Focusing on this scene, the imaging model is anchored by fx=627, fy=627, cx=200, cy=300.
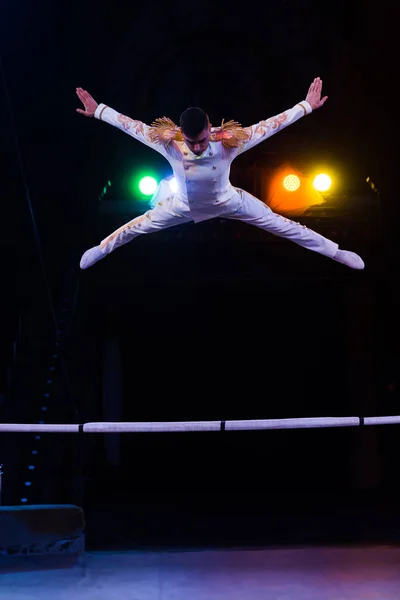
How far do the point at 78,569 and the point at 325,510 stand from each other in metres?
3.53

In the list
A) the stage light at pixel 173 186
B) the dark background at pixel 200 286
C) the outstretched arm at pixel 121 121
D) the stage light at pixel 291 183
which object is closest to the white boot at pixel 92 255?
the stage light at pixel 173 186

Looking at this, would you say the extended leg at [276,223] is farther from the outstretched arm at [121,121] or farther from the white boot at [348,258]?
the outstretched arm at [121,121]

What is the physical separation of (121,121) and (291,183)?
9.34ft

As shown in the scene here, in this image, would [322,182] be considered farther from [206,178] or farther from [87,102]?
[87,102]

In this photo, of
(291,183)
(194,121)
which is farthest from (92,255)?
(291,183)

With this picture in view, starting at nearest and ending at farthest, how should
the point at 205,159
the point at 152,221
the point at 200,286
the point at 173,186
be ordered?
the point at 205,159 → the point at 152,221 → the point at 173,186 → the point at 200,286

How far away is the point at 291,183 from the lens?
6445mm

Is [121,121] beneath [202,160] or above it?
above

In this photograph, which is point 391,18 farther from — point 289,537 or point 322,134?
point 289,537

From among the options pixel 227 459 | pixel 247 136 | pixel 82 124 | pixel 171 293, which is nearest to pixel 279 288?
pixel 171 293

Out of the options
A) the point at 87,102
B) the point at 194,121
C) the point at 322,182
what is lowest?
the point at 194,121

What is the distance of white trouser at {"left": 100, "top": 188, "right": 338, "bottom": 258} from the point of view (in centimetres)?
417

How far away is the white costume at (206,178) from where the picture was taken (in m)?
3.84

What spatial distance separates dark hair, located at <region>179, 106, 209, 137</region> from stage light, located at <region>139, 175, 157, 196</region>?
10.3 feet
